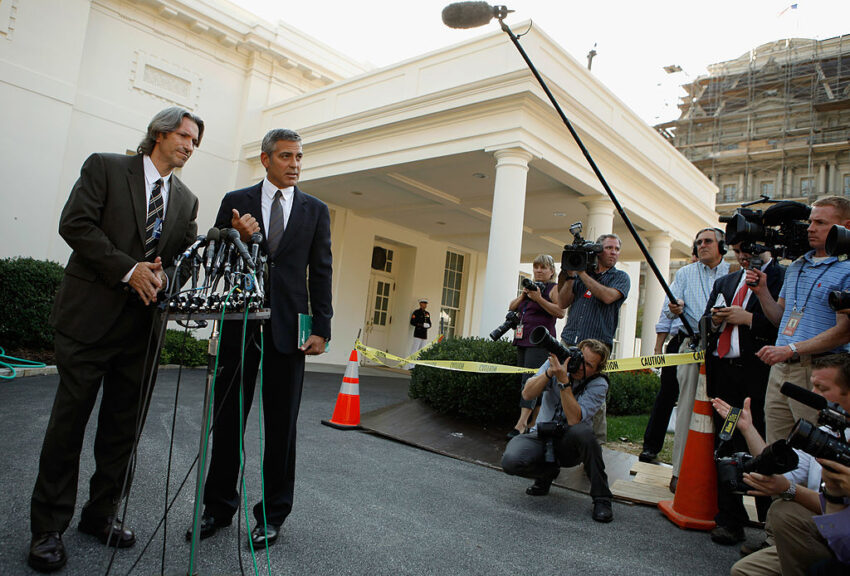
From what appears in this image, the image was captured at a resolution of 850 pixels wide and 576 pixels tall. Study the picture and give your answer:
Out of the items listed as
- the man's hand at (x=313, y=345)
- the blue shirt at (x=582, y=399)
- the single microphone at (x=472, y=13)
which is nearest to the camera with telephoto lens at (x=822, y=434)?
the blue shirt at (x=582, y=399)

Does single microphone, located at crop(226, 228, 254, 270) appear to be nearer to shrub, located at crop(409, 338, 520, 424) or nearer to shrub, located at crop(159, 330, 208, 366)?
shrub, located at crop(409, 338, 520, 424)

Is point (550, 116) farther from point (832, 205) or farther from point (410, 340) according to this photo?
point (410, 340)

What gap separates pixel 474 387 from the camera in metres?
6.16

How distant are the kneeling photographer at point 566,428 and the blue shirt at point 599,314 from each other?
870 millimetres

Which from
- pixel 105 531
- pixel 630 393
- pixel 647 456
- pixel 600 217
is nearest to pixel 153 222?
pixel 105 531

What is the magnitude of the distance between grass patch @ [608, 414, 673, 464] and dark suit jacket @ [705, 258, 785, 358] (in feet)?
8.70

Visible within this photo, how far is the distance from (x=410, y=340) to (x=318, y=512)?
1322 cm

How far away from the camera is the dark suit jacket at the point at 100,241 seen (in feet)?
7.87

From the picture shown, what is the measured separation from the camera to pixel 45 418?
5.02 meters

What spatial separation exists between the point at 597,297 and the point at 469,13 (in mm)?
2675

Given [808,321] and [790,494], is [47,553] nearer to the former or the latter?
[790,494]

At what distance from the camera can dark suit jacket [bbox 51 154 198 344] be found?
2.40 m

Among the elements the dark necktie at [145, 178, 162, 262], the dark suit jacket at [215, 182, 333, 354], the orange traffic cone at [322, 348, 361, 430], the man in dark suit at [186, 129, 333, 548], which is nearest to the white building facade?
the orange traffic cone at [322, 348, 361, 430]

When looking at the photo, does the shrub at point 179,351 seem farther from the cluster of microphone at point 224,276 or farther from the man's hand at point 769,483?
the man's hand at point 769,483
